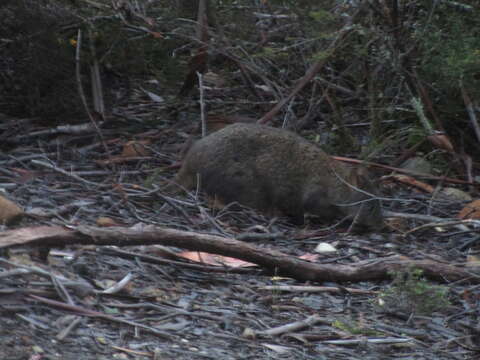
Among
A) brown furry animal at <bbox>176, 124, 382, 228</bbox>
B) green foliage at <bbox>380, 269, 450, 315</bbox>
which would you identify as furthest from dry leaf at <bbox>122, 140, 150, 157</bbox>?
green foliage at <bbox>380, 269, 450, 315</bbox>

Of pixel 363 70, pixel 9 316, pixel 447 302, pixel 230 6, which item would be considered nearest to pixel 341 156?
pixel 363 70

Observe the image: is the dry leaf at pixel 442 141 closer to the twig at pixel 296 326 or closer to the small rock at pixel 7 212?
the twig at pixel 296 326

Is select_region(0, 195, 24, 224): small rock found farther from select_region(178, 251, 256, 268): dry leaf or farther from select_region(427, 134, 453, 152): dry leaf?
select_region(427, 134, 453, 152): dry leaf

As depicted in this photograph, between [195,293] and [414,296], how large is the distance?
1174 millimetres

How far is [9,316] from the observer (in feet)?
9.82

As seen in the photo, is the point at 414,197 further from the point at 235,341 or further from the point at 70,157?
the point at 235,341

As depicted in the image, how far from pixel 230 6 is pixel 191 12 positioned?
54cm

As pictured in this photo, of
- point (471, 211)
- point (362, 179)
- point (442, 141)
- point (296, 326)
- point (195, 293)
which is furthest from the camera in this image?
point (442, 141)

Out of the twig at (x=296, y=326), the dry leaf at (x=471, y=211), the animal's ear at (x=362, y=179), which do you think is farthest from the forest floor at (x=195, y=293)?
the animal's ear at (x=362, y=179)

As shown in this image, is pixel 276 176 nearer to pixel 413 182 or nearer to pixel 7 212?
pixel 413 182

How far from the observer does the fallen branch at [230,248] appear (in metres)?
3.50

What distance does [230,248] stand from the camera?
411 centimetres

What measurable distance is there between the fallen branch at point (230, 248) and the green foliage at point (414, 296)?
0.12 metres

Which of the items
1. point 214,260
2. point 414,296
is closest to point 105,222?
point 214,260
